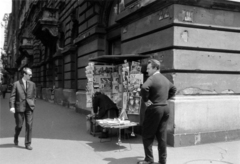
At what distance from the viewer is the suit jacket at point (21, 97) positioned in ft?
18.4

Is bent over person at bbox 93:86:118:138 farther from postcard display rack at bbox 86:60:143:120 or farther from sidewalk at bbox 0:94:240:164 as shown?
sidewalk at bbox 0:94:240:164

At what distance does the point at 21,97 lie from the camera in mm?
5641

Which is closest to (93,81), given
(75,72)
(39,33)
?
(75,72)

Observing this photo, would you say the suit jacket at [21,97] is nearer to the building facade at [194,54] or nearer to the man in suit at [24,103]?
the man in suit at [24,103]

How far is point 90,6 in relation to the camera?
11258mm

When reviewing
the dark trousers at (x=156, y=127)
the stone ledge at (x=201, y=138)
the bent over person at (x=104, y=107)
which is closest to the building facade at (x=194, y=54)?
the stone ledge at (x=201, y=138)

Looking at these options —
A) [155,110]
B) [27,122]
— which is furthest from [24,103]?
[155,110]

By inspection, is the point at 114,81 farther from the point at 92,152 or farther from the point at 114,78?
the point at 92,152

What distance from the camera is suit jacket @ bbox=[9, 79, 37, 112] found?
5.60m

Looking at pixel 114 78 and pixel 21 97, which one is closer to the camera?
pixel 21 97

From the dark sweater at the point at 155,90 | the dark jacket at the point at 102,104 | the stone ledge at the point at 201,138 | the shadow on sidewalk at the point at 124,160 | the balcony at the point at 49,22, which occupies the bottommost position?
the shadow on sidewalk at the point at 124,160

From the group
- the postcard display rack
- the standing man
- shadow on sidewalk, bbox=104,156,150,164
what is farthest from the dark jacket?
the standing man

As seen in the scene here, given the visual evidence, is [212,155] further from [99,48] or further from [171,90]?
[99,48]

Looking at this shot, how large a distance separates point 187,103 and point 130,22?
3.23 metres
